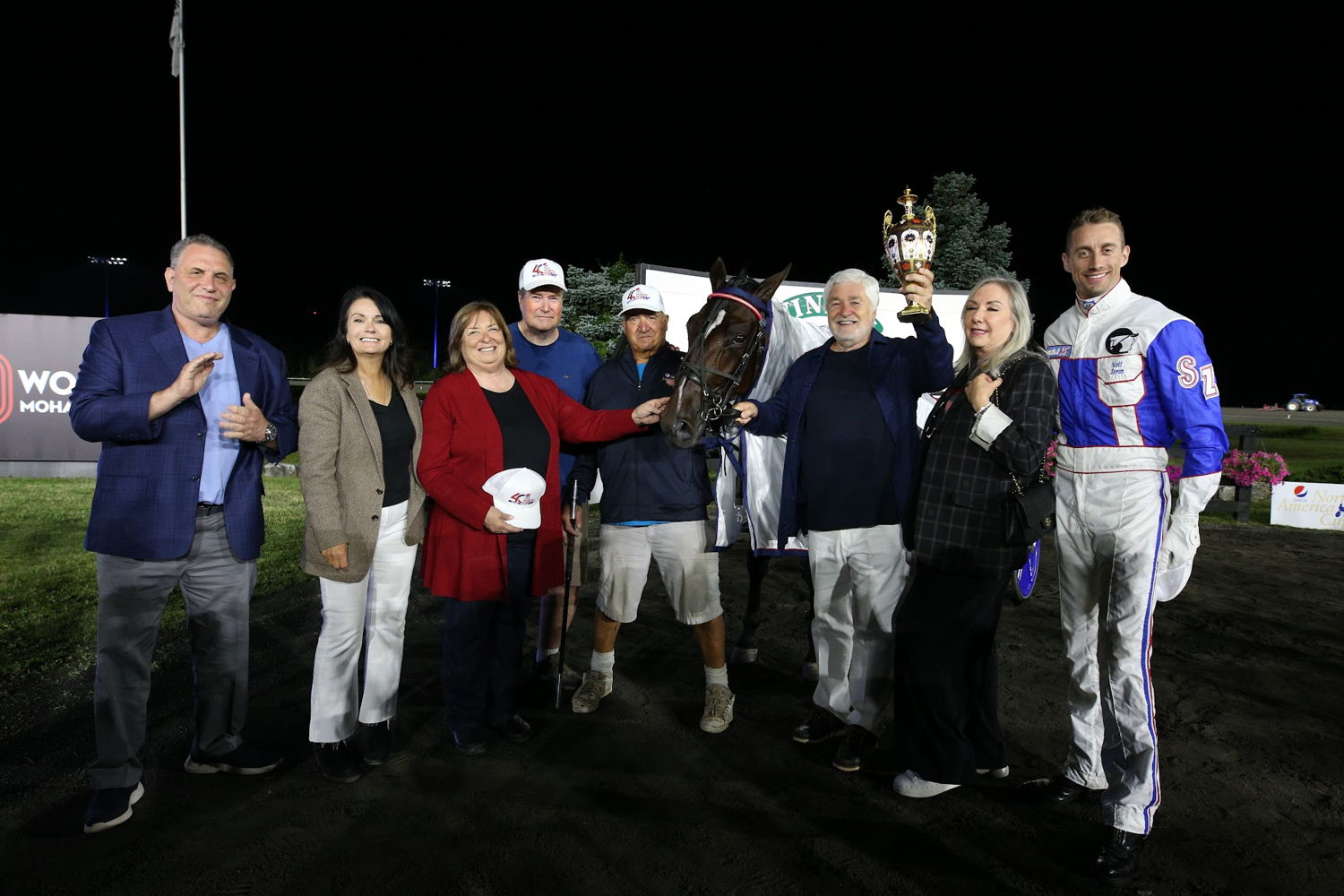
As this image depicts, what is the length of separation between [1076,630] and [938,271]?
36.0ft

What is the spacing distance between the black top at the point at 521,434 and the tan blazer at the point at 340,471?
0.56 metres

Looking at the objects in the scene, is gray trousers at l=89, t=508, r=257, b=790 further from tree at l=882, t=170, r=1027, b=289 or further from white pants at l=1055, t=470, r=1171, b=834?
tree at l=882, t=170, r=1027, b=289

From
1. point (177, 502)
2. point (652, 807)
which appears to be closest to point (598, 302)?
point (177, 502)

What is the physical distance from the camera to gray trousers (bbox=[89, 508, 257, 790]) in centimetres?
293

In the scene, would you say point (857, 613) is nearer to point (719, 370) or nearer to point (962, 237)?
point (719, 370)

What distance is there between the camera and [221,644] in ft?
10.7

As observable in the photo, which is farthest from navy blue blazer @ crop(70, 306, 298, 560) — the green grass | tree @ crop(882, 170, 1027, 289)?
tree @ crop(882, 170, 1027, 289)

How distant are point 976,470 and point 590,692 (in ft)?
7.75

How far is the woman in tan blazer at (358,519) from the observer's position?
3213 mm

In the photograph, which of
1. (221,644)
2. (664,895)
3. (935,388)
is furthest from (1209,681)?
(221,644)

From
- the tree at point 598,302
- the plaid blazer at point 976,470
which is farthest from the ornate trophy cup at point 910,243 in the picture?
the tree at point 598,302

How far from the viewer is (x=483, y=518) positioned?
337 centimetres

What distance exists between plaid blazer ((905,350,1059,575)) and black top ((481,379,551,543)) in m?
1.77

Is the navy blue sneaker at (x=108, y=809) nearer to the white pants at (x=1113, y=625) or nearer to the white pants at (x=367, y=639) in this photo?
the white pants at (x=367, y=639)
